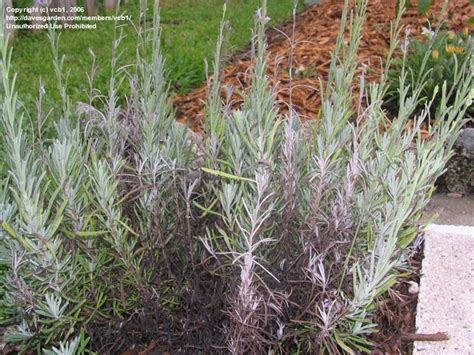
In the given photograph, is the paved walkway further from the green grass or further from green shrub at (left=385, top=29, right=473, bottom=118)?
the green grass

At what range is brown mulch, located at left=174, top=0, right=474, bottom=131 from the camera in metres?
4.85

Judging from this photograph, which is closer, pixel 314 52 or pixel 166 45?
pixel 314 52

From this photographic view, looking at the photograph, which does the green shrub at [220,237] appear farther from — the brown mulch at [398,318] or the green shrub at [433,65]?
the green shrub at [433,65]

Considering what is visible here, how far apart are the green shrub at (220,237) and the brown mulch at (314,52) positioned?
2082 mm

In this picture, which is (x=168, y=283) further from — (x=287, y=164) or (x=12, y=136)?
(x=12, y=136)

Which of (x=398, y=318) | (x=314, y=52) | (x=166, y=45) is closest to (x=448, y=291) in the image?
(x=398, y=318)

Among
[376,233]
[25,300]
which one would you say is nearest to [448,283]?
[376,233]

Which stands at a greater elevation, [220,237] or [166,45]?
[166,45]

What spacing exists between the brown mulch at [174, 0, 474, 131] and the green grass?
11.1 inches

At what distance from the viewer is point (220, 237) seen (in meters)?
2.24

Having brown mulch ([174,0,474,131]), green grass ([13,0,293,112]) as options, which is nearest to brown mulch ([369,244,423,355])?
brown mulch ([174,0,474,131])

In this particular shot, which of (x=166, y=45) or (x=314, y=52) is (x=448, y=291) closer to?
(x=314, y=52)

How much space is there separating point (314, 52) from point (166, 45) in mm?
1430

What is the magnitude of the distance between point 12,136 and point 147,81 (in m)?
0.65
